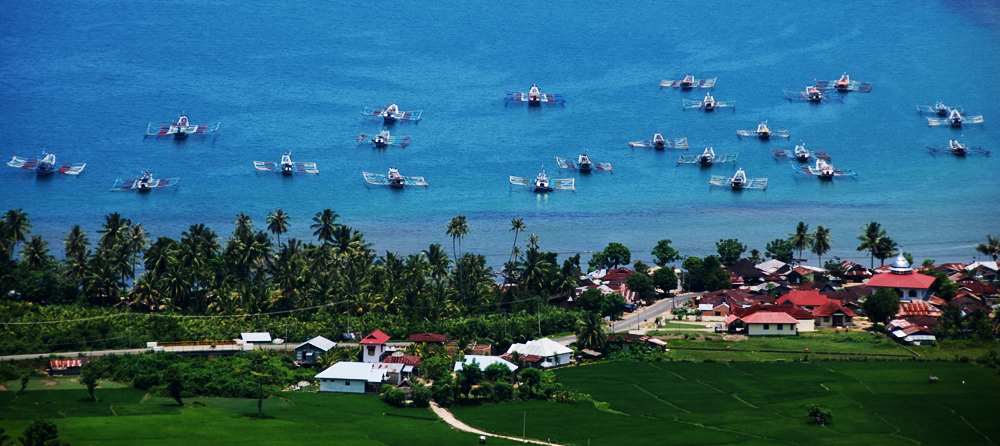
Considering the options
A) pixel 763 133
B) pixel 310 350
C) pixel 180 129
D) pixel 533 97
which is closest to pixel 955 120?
pixel 763 133

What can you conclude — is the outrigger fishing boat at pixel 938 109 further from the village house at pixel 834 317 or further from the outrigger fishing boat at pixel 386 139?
the outrigger fishing boat at pixel 386 139

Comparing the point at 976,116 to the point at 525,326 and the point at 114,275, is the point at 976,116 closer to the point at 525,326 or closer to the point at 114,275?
the point at 525,326

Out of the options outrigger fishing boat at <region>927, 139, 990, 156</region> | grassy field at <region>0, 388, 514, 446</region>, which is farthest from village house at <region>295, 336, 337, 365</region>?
outrigger fishing boat at <region>927, 139, 990, 156</region>

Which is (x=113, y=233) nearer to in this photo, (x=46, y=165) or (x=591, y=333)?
(x=46, y=165)

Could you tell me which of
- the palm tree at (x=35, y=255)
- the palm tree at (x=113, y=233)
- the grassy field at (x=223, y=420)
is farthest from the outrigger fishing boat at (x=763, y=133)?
the palm tree at (x=35, y=255)

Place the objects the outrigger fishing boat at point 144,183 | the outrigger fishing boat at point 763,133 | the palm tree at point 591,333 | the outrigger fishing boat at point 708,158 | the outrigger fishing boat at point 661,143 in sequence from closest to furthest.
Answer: the palm tree at point 591,333 < the outrigger fishing boat at point 144,183 < the outrigger fishing boat at point 708,158 < the outrigger fishing boat at point 661,143 < the outrigger fishing boat at point 763,133

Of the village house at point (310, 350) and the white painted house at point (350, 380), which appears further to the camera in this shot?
the village house at point (310, 350)

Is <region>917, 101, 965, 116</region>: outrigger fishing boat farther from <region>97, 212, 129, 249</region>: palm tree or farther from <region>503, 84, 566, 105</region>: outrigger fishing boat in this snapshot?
<region>97, 212, 129, 249</region>: palm tree
